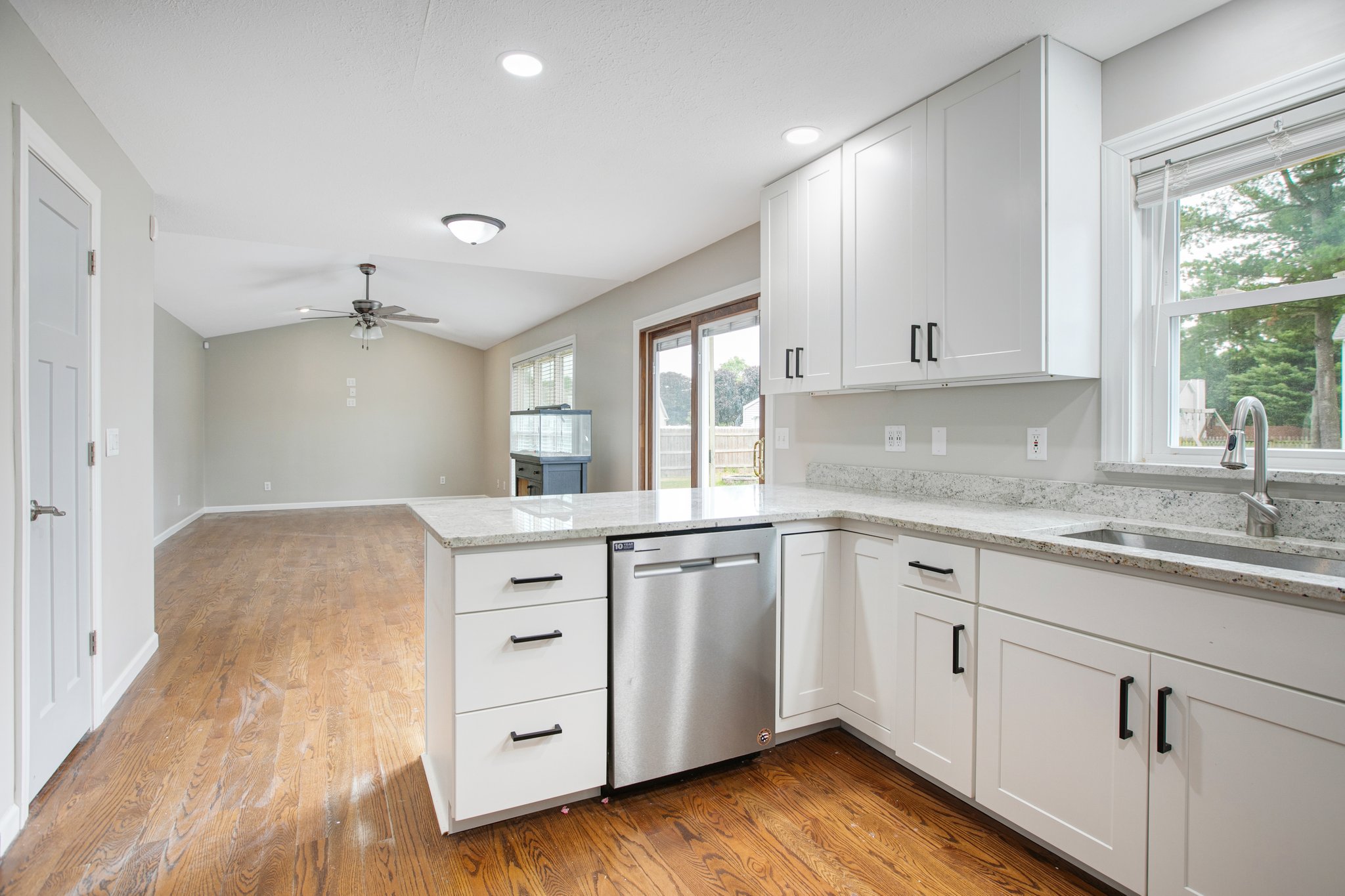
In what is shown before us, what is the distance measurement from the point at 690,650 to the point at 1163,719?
118 centimetres

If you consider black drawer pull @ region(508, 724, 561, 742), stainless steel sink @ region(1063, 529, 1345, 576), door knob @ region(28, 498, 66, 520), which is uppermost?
door knob @ region(28, 498, 66, 520)

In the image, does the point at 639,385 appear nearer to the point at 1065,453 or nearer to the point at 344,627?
the point at 344,627

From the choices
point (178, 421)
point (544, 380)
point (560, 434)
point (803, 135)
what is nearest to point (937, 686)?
point (803, 135)

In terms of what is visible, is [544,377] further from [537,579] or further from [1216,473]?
[1216,473]

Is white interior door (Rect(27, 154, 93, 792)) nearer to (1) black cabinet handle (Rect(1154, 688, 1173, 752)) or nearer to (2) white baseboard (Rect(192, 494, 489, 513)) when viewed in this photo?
(1) black cabinet handle (Rect(1154, 688, 1173, 752))

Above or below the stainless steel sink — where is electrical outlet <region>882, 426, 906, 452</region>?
above

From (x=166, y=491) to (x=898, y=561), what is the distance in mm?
7428

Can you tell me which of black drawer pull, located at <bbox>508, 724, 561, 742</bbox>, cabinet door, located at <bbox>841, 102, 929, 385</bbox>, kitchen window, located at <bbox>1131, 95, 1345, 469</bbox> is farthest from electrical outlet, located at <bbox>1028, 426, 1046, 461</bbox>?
black drawer pull, located at <bbox>508, 724, 561, 742</bbox>

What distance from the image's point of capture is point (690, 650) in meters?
2.03

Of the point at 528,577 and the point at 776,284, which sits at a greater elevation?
the point at 776,284

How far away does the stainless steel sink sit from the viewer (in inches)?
59.8

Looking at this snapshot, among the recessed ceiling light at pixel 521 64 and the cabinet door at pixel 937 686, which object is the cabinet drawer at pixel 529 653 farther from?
the recessed ceiling light at pixel 521 64

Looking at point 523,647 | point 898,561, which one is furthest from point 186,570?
point 898,561

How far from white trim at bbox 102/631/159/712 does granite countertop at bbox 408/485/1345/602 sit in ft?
5.25
